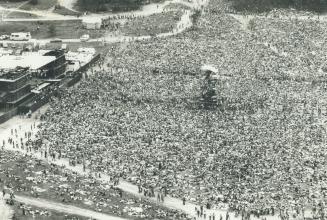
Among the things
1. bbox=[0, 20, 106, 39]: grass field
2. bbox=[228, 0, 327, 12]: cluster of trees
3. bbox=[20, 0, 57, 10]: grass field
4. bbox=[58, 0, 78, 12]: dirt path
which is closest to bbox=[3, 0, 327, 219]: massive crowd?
bbox=[0, 20, 106, 39]: grass field

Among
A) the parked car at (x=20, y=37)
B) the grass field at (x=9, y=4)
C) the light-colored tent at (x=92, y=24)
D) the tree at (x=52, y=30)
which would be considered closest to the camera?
the parked car at (x=20, y=37)

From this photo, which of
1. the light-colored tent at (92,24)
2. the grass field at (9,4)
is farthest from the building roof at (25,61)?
the grass field at (9,4)

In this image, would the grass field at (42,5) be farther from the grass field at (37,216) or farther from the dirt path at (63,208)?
the grass field at (37,216)

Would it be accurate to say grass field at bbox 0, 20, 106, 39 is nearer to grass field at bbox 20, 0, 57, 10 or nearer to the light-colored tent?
the light-colored tent

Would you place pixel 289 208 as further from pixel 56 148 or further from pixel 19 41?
pixel 19 41

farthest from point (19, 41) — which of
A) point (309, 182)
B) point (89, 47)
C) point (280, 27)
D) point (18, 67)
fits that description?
point (309, 182)
